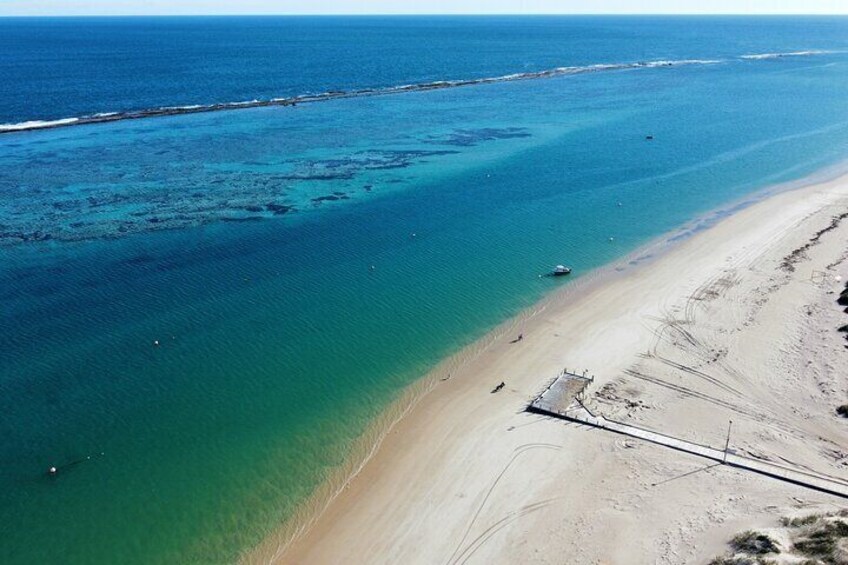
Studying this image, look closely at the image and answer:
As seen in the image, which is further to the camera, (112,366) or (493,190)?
(493,190)

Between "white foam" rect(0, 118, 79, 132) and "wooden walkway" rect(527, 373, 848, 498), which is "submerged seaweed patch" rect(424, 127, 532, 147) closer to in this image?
"wooden walkway" rect(527, 373, 848, 498)

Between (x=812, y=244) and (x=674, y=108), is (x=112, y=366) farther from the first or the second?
(x=674, y=108)

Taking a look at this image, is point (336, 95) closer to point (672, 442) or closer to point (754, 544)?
point (672, 442)

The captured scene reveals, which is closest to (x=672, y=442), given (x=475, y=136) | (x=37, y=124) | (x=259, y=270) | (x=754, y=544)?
(x=754, y=544)

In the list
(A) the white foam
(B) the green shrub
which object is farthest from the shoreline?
(A) the white foam

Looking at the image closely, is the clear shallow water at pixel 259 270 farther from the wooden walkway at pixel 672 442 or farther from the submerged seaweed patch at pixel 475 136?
the wooden walkway at pixel 672 442

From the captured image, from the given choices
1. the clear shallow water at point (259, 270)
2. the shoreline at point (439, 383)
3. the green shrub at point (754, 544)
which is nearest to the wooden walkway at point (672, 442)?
the shoreline at point (439, 383)

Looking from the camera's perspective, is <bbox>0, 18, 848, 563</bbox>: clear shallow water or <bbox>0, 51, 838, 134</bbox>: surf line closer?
<bbox>0, 18, 848, 563</bbox>: clear shallow water

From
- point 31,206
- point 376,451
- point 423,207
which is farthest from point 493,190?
point 31,206
